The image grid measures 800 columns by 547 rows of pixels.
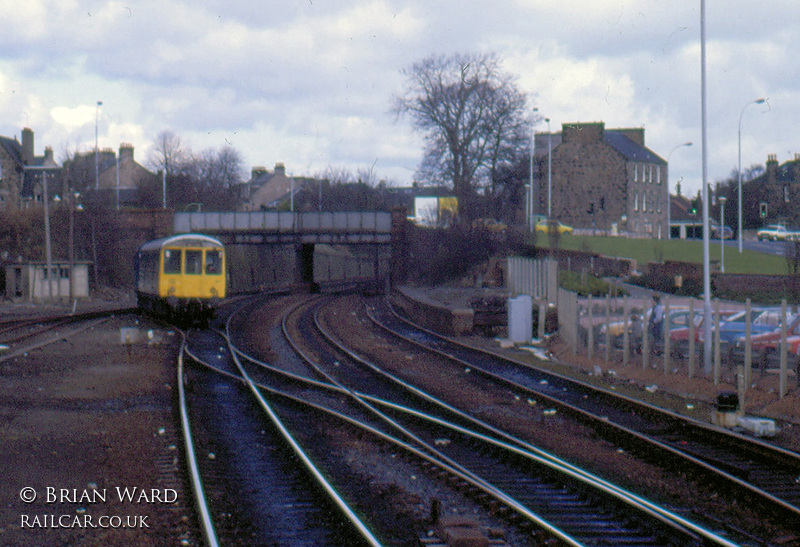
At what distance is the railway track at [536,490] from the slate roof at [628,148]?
7589 centimetres

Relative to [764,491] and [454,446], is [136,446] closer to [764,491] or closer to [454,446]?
[454,446]

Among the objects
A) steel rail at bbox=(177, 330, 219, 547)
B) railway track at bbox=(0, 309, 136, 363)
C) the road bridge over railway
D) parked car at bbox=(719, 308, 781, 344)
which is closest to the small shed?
the road bridge over railway

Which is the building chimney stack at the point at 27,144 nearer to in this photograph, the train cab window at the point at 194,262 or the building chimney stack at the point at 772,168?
the train cab window at the point at 194,262

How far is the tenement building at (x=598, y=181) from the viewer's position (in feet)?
281

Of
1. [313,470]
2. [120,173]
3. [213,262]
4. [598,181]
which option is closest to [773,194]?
[598,181]

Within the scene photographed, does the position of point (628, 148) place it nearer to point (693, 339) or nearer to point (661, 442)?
point (693, 339)

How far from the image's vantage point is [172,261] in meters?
31.7

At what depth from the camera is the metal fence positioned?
15.2 metres

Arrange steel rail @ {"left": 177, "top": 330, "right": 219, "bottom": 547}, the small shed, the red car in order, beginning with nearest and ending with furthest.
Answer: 1. steel rail @ {"left": 177, "top": 330, "right": 219, "bottom": 547}
2. the red car
3. the small shed

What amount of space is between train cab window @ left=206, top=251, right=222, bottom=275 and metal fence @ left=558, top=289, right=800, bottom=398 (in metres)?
12.4

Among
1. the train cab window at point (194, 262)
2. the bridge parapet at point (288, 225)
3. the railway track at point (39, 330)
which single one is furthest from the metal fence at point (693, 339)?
the bridge parapet at point (288, 225)

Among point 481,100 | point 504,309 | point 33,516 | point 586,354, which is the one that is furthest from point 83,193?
point 33,516

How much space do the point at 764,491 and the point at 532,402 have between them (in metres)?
6.75

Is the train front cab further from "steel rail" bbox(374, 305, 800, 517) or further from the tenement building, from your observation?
the tenement building
